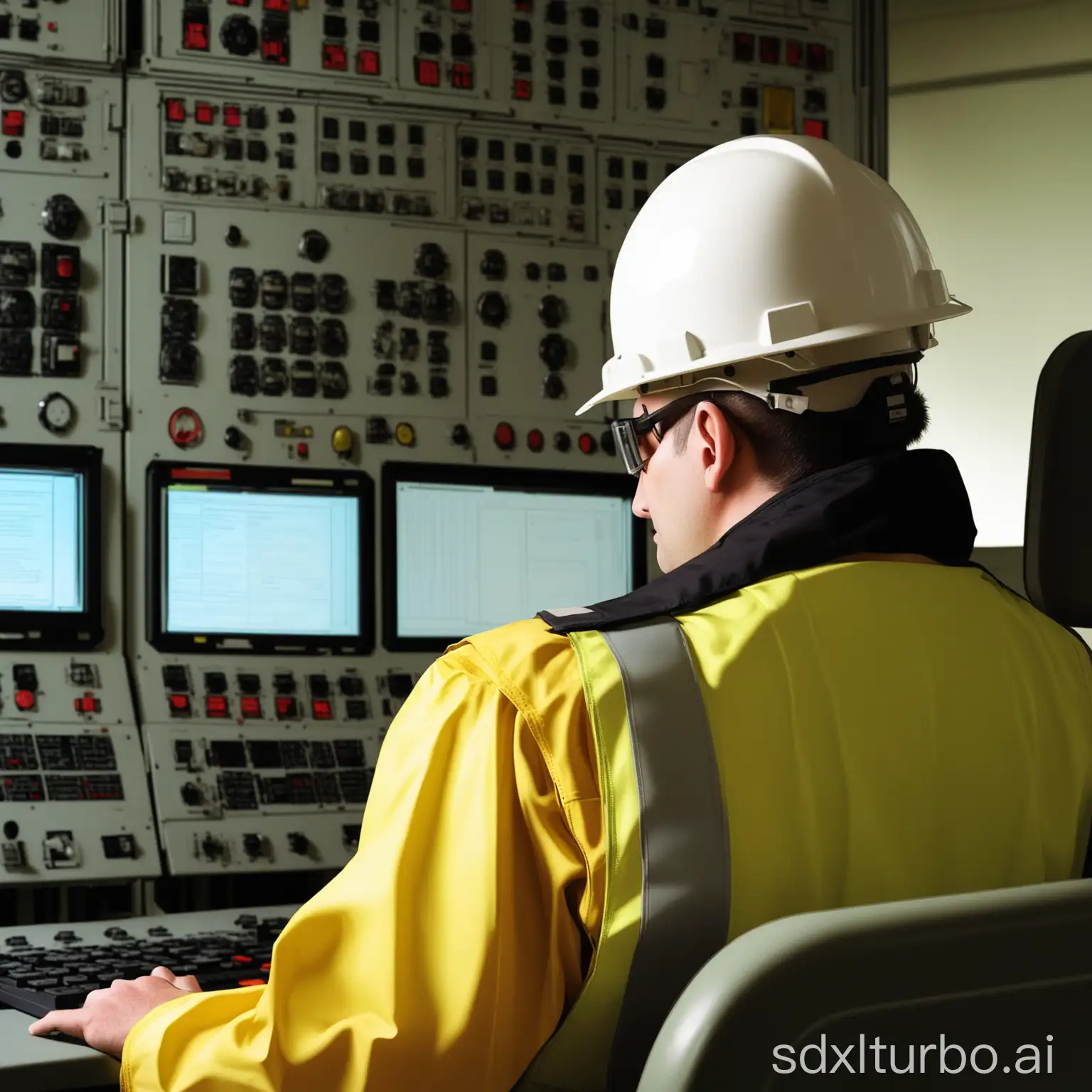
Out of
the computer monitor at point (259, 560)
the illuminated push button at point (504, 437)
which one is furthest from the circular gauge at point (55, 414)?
the illuminated push button at point (504, 437)

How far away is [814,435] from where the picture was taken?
1.33 m

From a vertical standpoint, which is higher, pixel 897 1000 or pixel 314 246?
pixel 314 246

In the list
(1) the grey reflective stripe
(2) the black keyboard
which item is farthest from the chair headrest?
(2) the black keyboard

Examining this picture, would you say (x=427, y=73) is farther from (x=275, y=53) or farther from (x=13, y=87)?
(x=13, y=87)

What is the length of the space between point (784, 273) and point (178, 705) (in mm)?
1568

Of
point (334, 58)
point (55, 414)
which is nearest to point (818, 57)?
point (334, 58)

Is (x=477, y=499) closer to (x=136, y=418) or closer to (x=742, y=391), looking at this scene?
(x=136, y=418)

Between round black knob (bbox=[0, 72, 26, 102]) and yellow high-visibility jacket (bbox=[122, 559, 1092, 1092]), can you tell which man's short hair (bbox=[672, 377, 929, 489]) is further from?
round black knob (bbox=[0, 72, 26, 102])

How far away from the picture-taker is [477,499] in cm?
283

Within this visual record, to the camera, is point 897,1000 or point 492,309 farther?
point 492,309

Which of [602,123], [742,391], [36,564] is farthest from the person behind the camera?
[602,123]

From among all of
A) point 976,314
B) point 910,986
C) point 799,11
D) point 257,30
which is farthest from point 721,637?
point 976,314

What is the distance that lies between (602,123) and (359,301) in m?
0.66

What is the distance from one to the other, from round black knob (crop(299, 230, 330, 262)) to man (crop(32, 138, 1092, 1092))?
1602mm
